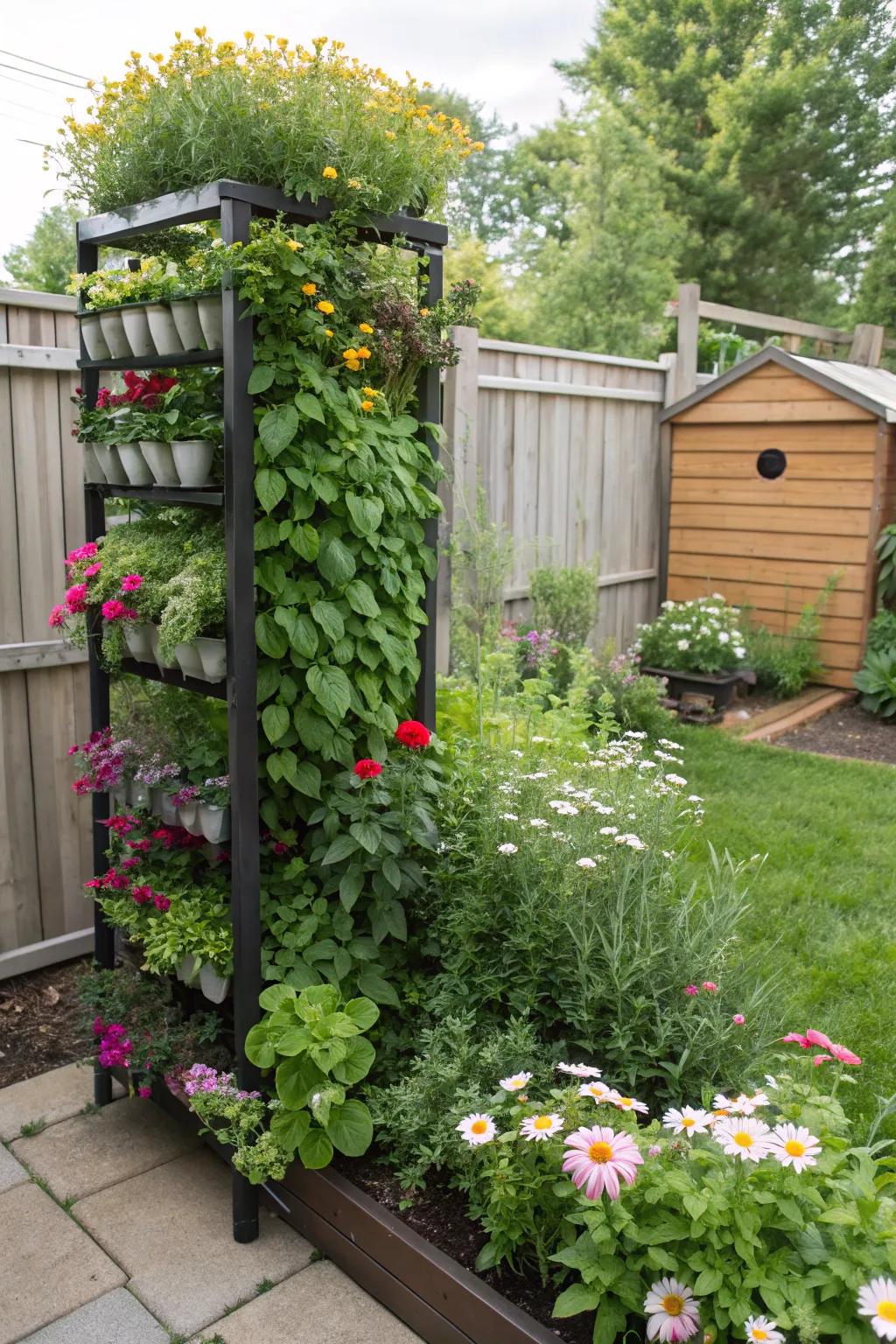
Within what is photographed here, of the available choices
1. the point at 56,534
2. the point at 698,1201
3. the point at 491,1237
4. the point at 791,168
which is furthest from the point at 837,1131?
the point at 791,168

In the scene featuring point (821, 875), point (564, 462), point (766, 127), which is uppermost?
point (766, 127)

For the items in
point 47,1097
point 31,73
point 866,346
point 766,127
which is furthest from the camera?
point 766,127

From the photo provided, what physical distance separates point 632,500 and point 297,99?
5.22m

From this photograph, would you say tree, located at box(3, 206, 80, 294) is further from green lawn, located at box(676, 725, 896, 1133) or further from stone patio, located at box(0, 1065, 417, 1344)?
stone patio, located at box(0, 1065, 417, 1344)

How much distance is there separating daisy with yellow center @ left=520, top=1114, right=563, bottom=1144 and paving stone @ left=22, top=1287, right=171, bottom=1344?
2.88 ft

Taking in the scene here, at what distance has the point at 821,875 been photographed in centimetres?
396

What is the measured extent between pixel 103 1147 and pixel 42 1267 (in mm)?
442

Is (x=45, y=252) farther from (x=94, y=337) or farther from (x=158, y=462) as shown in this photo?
(x=158, y=462)

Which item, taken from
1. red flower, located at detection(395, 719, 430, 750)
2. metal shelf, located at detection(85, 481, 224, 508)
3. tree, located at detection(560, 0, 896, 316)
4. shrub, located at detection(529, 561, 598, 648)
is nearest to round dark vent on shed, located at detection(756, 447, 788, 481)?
shrub, located at detection(529, 561, 598, 648)

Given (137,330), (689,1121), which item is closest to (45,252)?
(137,330)

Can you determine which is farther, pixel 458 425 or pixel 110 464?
pixel 458 425

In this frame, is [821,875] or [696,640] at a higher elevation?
[696,640]

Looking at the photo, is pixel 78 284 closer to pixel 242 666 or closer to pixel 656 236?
pixel 242 666

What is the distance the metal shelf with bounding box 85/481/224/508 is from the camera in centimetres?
233
